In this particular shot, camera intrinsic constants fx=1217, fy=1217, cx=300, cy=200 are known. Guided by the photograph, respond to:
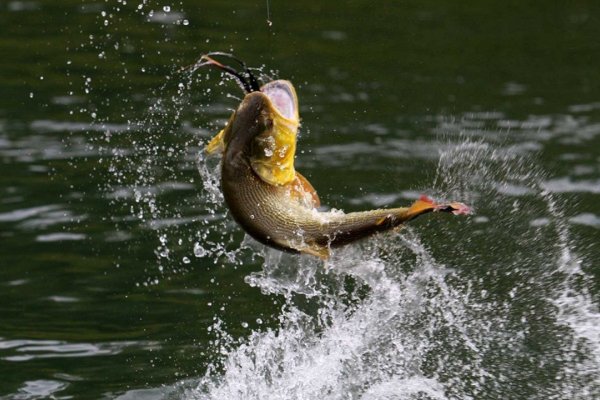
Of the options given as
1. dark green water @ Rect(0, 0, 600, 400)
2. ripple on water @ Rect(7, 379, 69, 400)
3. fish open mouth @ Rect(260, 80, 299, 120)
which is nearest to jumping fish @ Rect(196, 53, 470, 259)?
fish open mouth @ Rect(260, 80, 299, 120)

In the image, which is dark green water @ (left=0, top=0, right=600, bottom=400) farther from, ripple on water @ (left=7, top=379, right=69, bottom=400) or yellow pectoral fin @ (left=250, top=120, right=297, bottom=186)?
yellow pectoral fin @ (left=250, top=120, right=297, bottom=186)

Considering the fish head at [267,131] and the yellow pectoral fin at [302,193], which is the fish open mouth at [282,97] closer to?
the fish head at [267,131]

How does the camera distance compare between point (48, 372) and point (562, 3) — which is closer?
point (48, 372)

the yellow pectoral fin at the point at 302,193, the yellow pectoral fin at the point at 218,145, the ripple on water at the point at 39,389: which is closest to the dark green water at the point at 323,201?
the ripple on water at the point at 39,389

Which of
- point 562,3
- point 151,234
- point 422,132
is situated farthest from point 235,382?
point 562,3

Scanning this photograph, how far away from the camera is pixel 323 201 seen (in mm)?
8344

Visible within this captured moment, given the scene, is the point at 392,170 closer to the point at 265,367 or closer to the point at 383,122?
the point at 383,122

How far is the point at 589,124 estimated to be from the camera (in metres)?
10.4

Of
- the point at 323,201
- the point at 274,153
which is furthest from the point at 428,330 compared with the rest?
the point at 274,153

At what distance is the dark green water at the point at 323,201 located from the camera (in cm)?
624

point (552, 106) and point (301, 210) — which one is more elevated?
point (301, 210)

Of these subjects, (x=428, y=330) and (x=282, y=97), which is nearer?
(x=282, y=97)

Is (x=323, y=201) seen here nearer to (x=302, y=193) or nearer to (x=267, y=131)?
(x=302, y=193)

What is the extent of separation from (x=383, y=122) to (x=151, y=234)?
2.95m
